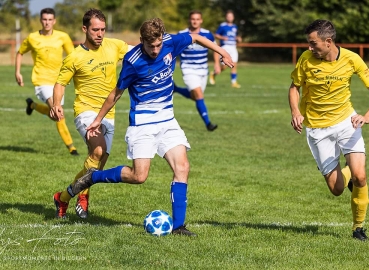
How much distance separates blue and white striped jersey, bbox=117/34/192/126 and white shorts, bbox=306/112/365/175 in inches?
55.1

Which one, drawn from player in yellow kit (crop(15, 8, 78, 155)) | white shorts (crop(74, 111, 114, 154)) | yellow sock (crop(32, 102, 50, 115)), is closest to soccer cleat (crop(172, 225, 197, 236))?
white shorts (crop(74, 111, 114, 154))

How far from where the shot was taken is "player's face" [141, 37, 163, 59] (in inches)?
262

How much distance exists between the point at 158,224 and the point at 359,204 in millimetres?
1846

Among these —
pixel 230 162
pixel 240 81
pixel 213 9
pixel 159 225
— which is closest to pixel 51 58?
pixel 230 162

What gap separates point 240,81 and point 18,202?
21477 mm

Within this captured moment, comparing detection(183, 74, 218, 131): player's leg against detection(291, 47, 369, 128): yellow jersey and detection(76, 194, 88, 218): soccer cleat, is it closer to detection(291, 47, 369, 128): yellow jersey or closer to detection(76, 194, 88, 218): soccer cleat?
detection(76, 194, 88, 218): soccer cleat

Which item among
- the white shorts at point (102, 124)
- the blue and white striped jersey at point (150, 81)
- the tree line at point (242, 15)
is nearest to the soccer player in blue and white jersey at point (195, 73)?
the white shorts at point (102, 124)

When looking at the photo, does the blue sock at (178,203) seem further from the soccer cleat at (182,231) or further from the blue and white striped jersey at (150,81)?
the blue and white striped jersey at (150,81)

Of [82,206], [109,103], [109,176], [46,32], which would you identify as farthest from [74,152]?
[109,103]

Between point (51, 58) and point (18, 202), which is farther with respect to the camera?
point (51, 58)

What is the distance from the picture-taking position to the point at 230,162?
1188cm

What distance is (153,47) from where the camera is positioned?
6.68 meters

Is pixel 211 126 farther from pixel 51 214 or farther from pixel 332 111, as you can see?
pixel 332 111

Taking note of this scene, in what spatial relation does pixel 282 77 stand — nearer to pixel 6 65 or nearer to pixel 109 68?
pixel 6 65
